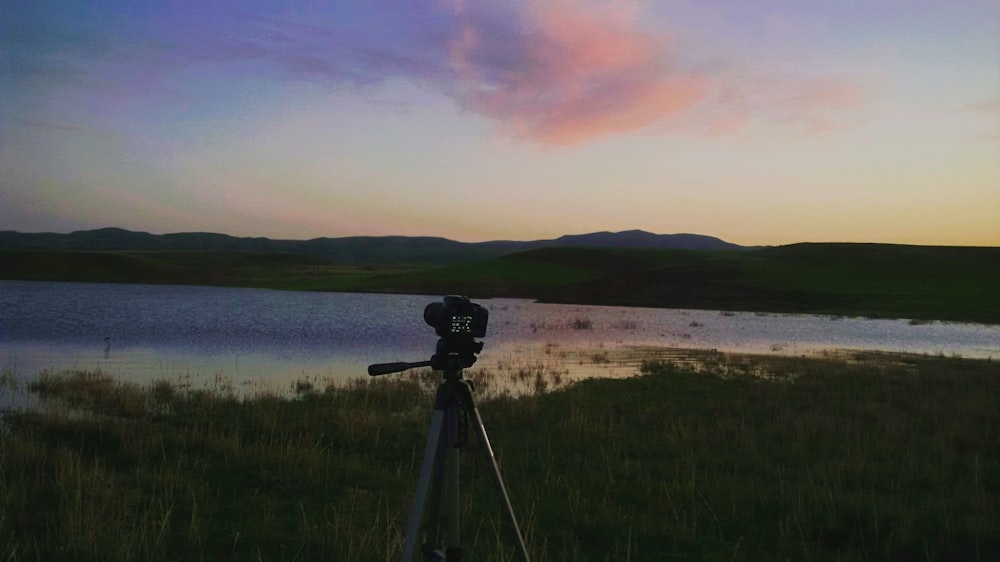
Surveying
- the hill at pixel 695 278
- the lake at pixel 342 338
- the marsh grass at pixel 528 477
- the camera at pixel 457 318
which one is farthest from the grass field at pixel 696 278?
the camera at pixel 457 318

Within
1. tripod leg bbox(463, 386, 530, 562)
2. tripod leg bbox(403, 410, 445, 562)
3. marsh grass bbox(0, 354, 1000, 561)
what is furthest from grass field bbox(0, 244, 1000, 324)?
tripod leg bbox(403, 410, 445, 562)

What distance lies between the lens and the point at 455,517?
349cm

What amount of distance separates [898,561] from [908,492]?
7.25ft

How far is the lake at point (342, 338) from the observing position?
63.9 ft

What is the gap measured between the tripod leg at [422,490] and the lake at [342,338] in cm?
1351

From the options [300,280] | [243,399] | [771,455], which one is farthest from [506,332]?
[300,280]

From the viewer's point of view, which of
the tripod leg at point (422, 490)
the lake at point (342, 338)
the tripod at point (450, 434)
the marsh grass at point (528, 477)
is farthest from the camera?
the lake at point (342, 338)

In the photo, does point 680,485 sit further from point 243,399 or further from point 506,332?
point 506,332

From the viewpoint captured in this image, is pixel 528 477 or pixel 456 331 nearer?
pixel 456 331

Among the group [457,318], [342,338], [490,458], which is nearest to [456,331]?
[457,318]

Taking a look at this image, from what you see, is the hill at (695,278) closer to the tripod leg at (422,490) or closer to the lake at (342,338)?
the lake at (342,338)

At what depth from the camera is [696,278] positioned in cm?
7062

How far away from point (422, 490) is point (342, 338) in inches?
1038

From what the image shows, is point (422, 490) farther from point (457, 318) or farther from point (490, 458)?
point (457, 318)
